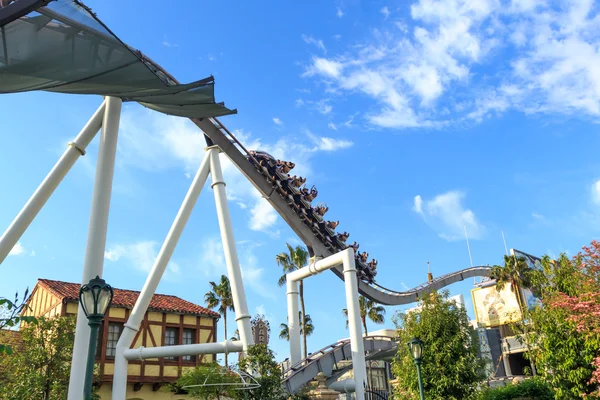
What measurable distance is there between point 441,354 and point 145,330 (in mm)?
17617

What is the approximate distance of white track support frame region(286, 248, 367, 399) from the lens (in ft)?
69.2

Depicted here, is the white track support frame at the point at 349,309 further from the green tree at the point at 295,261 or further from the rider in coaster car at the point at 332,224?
the green tree at the point at 295,261

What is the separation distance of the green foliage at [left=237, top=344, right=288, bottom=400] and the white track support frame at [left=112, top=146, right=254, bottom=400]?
639 mm

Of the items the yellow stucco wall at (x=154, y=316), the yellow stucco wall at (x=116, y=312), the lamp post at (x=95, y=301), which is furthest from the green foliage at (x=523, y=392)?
the lamp post at (x=95, y=301)

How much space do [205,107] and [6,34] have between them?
6804 mm

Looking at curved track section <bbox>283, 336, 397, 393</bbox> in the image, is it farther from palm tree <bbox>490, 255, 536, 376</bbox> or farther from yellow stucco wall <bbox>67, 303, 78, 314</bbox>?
palm tree <bbox>490, 255, 536, 376</bbox>

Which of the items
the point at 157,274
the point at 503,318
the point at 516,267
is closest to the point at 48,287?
the point at 157,274

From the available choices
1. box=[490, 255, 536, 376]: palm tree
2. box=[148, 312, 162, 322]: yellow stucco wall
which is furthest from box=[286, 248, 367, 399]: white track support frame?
box=[490, 255, 536, 376]: palm tree

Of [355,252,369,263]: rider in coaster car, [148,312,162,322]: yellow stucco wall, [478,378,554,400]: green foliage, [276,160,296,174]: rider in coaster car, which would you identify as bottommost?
[478,378,554,400]: green foliage

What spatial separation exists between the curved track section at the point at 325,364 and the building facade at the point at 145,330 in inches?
279

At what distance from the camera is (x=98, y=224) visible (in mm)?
15141

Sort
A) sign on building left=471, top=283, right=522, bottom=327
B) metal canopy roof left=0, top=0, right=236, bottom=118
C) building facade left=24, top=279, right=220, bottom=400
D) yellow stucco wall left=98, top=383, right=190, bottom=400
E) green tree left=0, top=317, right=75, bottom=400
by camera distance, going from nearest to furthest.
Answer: metal canopy roof left=0, top=0, right=236, bottom=118 → green tree left=0, top=317, right=75, bottom=400 → building facade left=24, top=279, right=220, bottom=400 → yellow stucco wall left=98, top=383, right=190, bottom=400 → sign on building left=471, top=283, right=522, bottom=327

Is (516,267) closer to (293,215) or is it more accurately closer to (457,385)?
(293,215)

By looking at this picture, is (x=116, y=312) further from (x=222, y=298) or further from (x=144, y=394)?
(x=222, y=298)
